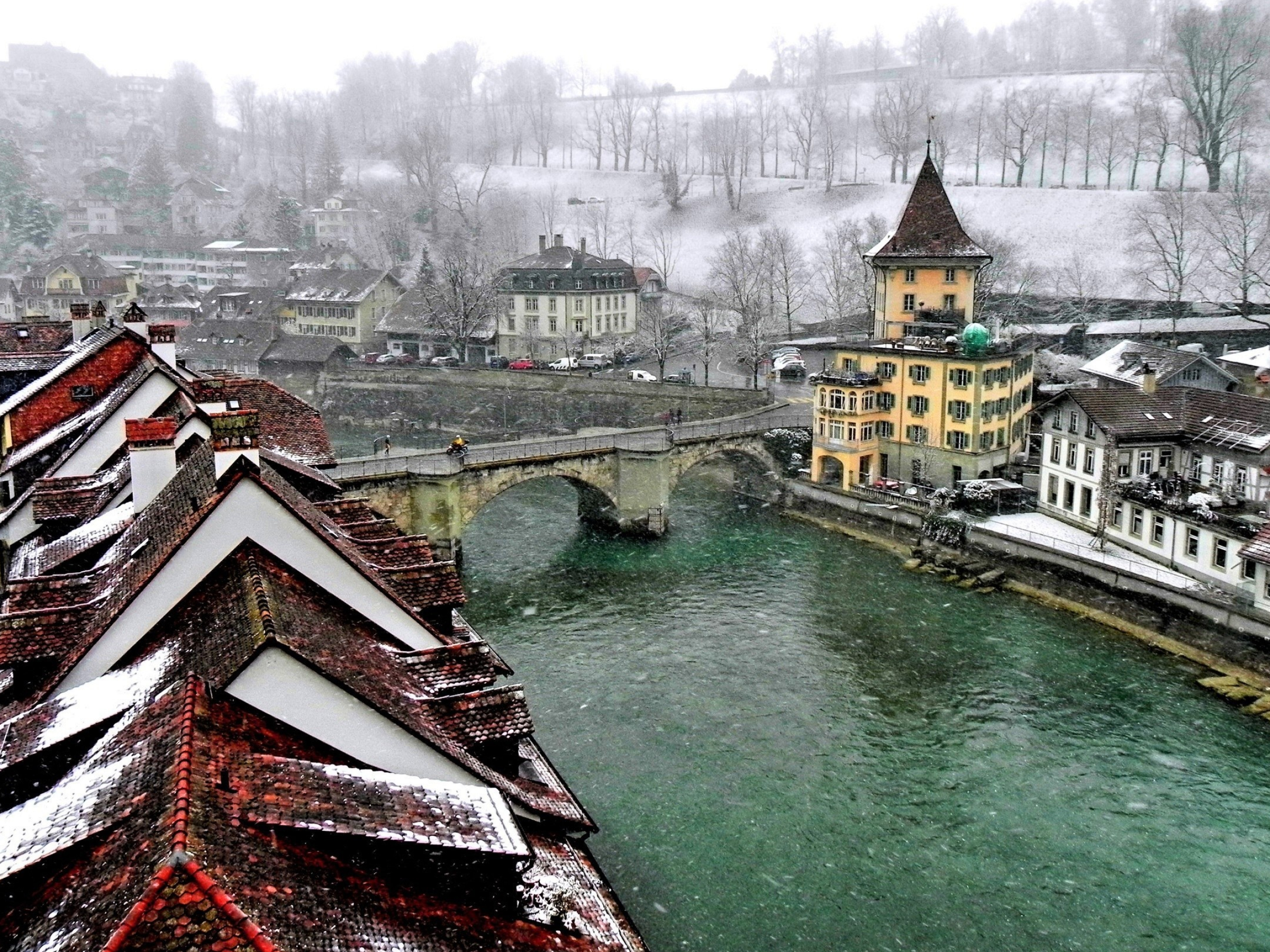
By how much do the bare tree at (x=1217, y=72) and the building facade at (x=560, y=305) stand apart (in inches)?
1775

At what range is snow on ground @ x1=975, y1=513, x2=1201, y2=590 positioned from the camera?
36.3 m

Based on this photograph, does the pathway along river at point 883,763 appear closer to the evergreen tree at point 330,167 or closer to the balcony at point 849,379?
the balcony at point 849,379

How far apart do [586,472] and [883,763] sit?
2404cm

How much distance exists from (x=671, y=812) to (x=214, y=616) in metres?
14.8

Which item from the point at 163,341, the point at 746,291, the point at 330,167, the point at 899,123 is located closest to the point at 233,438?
the point at 163,341

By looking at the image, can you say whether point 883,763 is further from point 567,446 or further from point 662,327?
point 662,327

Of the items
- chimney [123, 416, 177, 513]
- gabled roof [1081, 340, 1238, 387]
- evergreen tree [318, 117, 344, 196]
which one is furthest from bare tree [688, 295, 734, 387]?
evergreen tree [318, 117, 344, 196]

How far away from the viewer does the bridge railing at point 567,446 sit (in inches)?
1754

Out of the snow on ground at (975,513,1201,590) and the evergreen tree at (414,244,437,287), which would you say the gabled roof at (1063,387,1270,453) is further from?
the evergreen tree at (414,244,437,287)

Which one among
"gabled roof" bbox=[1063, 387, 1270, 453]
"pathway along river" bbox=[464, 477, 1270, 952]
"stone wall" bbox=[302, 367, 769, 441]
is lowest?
"pathway along river" bbox=[464, 477, 1270, 952]

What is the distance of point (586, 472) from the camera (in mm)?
48969

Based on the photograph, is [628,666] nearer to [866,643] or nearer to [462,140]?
[866,643]

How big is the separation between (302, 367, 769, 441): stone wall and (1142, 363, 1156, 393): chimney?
21533 millimetres

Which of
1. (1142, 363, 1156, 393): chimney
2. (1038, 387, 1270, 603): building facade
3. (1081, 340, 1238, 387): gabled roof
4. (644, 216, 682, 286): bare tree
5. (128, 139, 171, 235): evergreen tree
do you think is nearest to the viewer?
(1038, 387, 1270, 603): building facade
